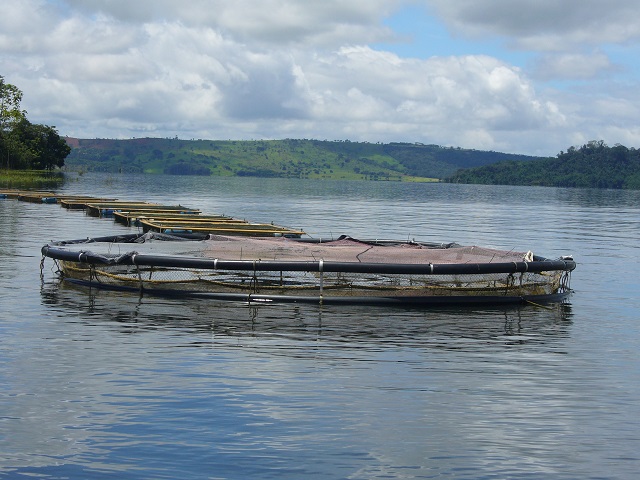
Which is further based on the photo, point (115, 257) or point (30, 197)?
point (30, 197)

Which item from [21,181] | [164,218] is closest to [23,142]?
[21,181]

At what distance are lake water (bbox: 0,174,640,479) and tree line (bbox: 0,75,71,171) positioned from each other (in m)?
130

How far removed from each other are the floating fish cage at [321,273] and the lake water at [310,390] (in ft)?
2.78

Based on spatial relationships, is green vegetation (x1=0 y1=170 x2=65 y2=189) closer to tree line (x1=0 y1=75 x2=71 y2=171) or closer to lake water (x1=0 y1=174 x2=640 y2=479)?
tree line (x1=0 y1=75 x2=71 y2=171)

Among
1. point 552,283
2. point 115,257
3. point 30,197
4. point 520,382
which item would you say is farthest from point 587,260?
point 30,197

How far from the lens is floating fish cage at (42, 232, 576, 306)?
27.1m

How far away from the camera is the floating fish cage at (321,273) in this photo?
27.1 m

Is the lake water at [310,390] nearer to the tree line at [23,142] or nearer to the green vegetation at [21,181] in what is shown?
the green vegetation at [21,181]

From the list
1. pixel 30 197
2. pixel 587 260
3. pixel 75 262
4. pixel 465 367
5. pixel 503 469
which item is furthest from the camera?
pixel 30 197

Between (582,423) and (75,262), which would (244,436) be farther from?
(75,262)

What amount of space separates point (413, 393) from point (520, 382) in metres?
2.55

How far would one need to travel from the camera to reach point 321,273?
27.0m

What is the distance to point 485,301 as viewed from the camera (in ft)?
92.4

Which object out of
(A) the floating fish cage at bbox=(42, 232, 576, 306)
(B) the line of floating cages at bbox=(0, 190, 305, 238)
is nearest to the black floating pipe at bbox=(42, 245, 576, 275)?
(A) the floating fish cage at bbox=(42, 232, 576, 306)
